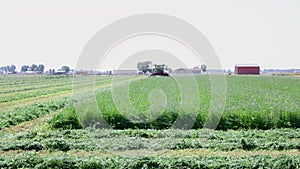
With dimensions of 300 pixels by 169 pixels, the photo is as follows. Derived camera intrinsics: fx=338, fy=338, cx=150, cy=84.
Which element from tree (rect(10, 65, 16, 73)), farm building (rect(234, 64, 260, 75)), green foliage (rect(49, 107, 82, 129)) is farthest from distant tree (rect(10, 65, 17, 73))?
green foliage (rect(49, 107, 82, 129))

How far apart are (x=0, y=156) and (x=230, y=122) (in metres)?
7.93

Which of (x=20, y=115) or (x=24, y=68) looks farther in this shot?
(x=24, y=68)

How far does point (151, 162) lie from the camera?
7.61 meters

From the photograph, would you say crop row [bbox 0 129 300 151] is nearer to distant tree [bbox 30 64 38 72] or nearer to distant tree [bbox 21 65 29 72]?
distant tree [bbox 30 64 38 72]

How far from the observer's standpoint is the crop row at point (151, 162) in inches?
287

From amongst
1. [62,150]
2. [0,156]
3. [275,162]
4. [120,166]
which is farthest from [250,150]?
[0,156]

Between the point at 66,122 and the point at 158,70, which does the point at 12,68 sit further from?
the point at 66,122

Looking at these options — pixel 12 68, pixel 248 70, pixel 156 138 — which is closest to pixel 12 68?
pixel 12 68

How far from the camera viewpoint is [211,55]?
14.4 m

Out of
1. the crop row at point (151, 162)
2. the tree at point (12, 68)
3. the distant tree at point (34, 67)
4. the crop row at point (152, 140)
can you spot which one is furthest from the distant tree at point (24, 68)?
the crop row at point (151, 162)

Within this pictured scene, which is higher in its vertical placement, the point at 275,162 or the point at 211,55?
the point at 211,55

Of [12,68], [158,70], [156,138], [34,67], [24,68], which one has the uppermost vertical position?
[34,67]

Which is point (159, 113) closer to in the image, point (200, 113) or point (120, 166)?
point (200, 113)

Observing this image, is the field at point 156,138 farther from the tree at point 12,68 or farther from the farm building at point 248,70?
the tree at point 12,68
